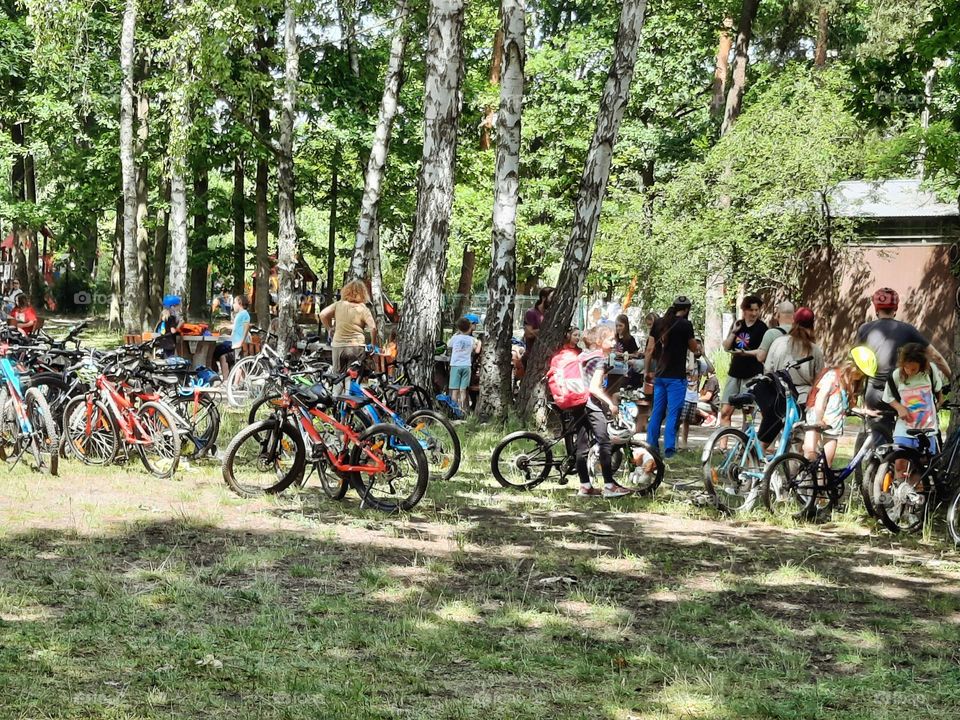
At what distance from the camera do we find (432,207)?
16.9 m

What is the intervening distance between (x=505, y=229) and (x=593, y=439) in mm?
5912

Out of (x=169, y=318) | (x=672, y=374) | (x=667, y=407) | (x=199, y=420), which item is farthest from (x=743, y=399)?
(x=169, y=318)

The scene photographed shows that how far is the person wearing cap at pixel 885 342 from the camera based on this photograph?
1013 cm

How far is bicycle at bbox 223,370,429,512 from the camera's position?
10.1 meters

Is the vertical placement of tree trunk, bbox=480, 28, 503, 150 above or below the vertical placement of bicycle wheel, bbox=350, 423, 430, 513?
above

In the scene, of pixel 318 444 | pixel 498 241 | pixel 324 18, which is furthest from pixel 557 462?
pixel 324 18

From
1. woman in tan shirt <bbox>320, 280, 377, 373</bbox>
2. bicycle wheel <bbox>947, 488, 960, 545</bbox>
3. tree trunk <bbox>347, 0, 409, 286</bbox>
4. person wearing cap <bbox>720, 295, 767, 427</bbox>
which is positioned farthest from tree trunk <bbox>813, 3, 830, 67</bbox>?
bicycle wheel <bbox>947, 488, 960, 545</bbox>

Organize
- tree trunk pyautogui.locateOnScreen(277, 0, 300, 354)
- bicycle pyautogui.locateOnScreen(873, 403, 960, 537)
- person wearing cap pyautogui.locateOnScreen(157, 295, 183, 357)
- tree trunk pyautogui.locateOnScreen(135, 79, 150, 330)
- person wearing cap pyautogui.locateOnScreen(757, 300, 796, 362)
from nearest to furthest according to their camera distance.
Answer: bicycle pyautogui.locateOnScreen(873, 403, 960, 537)
person wearing cap pyautogui.locateOnScreen(757, 300, 796, 362)
person wearing cap pyautogui.locateOnScreen(157, 295, 183, 357)
tree trunk pyautogui.locateOnScreen(277, 0, 300, 354)
tree trunk pyautogui.locateOnScreen(135, 79, 150, 330)

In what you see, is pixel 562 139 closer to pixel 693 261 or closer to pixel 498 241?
pixel 693 261

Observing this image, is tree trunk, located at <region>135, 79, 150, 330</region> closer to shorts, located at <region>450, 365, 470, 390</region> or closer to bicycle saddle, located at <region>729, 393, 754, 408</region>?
shorts, located at <region>450, 365, 470, 390</region>

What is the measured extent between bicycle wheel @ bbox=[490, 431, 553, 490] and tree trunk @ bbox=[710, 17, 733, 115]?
2393cm

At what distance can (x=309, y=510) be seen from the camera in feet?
33.1

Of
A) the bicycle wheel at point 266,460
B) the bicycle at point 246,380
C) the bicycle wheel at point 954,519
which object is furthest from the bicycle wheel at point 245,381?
the bicycle wheel at point 954,519

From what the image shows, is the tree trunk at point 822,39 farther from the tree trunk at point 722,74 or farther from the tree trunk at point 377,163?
the tree trunk at point 377,163
